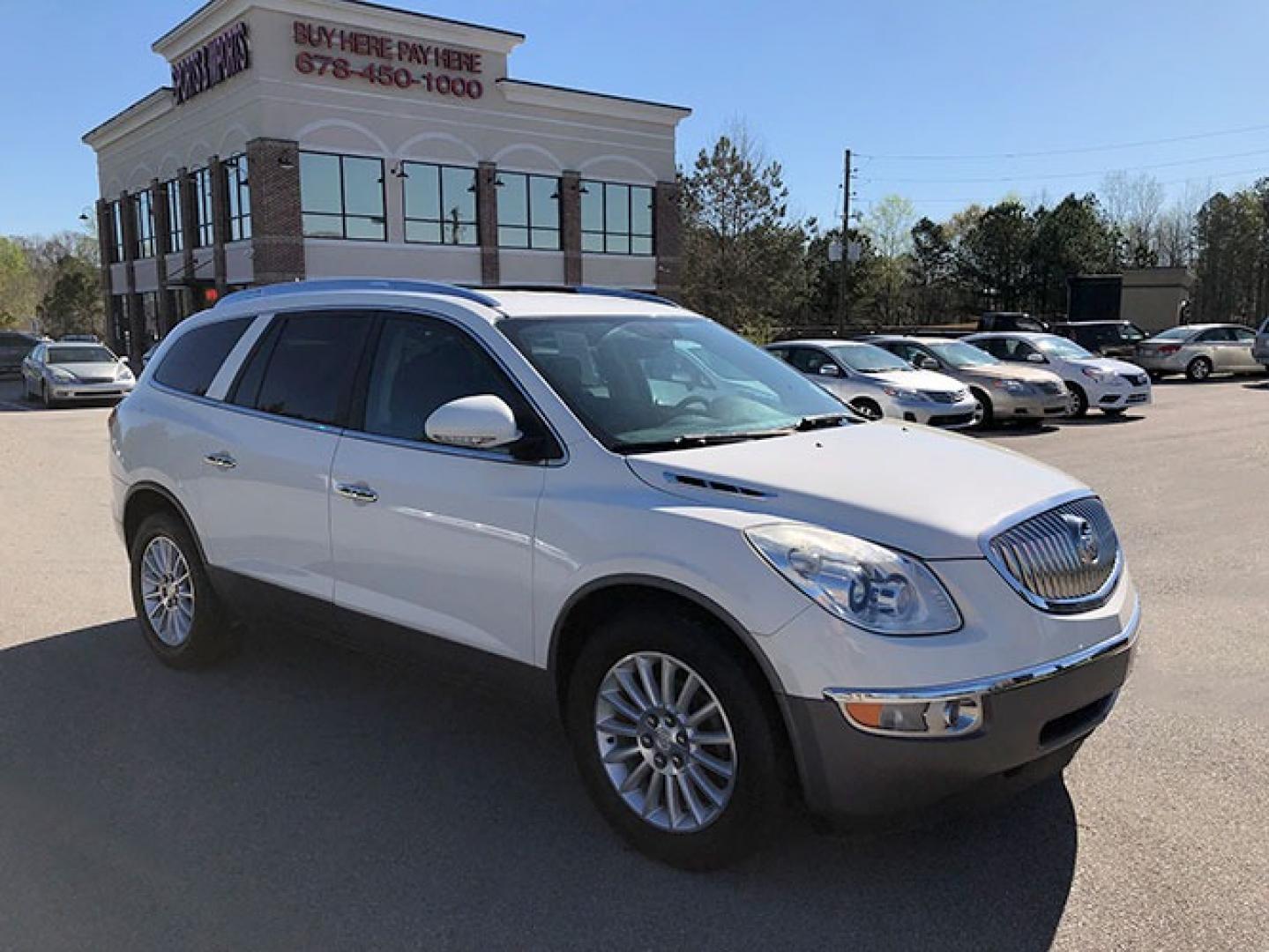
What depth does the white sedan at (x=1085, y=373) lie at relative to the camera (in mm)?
17062

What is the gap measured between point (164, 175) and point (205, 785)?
39094mm

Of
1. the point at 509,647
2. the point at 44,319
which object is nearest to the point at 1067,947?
the point at 509,647

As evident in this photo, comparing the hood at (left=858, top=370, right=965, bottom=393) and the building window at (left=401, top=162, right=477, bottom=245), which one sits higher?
the building window at (left=401, top=162, right=477, bottom=245)

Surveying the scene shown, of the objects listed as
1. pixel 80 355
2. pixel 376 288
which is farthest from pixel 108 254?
pixel 376 288

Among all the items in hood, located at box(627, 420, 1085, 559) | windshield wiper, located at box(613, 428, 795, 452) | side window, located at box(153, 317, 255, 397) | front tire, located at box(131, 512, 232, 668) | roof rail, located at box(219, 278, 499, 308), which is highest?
roof rail, located at box(219, 278, 499, 308)

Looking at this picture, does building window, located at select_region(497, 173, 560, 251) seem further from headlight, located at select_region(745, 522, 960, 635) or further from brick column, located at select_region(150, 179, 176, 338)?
headlight, located at select_region(745, 522, 960, 635)

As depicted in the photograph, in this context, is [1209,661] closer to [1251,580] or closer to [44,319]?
[1251,580]

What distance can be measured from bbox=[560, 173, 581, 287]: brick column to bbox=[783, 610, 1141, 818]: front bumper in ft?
114

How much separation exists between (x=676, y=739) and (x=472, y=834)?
0.85m

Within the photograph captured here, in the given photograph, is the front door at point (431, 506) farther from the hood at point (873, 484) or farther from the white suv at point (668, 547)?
the hood at point (873, 484)

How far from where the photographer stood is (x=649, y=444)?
11.5 ft

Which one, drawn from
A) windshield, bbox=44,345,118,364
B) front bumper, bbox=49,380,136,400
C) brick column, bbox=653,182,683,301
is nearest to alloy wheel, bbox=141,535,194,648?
front bumper, bbox=49,380,136,400

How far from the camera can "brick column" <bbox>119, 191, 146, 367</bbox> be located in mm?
41250

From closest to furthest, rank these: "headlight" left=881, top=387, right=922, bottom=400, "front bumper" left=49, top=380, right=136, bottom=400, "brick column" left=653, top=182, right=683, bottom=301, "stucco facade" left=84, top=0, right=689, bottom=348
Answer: "headlight" left=881, top=387, right=922, bottom=400 < "front bumper" left=49, top=380, right=136, bottom=400 < "stucco facade" left=84, top=0, right=689, bottom=348 < "brick column" left=653, top=182, right=683, bottom=301
